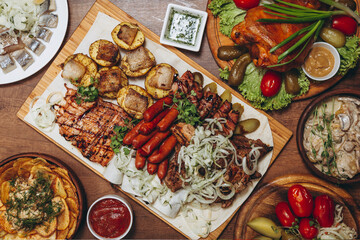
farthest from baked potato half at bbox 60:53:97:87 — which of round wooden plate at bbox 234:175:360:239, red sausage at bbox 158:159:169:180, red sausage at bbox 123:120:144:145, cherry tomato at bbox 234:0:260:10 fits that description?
round wooden plate at bbox 234:175:360:239

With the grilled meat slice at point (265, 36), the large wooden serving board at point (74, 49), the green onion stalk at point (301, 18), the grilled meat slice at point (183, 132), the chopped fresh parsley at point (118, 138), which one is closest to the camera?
the green onion stalk at point (301, 18)

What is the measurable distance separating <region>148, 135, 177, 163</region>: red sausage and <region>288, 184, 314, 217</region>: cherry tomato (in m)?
1.69

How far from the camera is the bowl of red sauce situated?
11.9 ft

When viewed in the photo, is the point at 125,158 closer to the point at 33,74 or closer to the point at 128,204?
the point at 128,204

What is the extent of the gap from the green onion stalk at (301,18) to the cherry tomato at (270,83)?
0.89 ft

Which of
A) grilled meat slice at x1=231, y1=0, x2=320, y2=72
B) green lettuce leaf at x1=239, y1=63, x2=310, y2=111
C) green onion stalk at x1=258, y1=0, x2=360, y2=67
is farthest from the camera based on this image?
green lettuce leaf at x1=239, y1=63, x2=310, y2=111

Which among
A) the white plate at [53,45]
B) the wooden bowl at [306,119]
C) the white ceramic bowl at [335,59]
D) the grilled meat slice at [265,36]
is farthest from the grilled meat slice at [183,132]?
the white plate at [53,45]

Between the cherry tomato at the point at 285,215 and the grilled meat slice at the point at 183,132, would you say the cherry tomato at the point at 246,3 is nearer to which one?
the grilled meat slice at the point at 183,132

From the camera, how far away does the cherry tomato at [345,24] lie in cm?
372

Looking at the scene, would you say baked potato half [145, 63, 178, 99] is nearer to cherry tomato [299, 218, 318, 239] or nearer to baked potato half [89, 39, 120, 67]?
baked potato half [89, 39, 120, 67]

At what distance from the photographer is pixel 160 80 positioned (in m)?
3.71

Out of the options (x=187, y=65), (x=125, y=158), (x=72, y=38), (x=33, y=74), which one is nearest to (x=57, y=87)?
(x=33, y=74)

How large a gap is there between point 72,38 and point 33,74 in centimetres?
78

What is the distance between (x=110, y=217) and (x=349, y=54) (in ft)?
12.6
